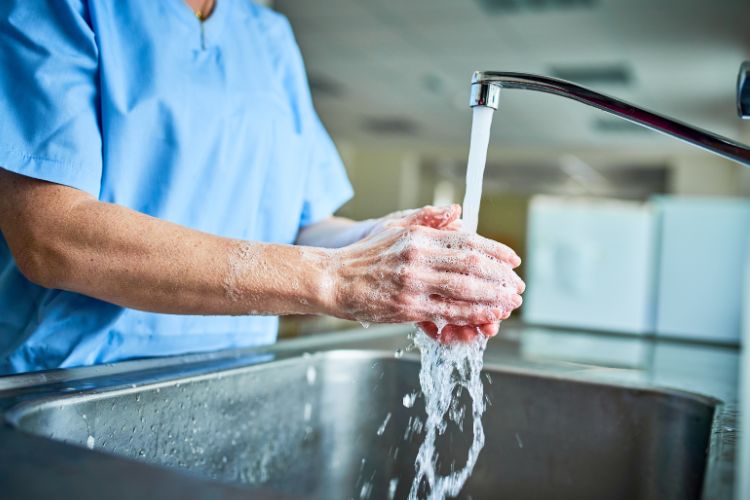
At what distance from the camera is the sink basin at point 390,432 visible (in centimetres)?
66

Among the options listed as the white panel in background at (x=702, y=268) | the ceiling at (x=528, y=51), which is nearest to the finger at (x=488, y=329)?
the white panel in background at (x=702, y=268)

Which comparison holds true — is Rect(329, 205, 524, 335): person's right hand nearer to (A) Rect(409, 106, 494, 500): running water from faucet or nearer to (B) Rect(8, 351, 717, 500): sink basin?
(A) Rect(409, 106, 494, 500): running water from faucet

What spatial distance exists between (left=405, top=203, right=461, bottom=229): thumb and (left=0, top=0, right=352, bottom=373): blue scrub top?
23 cm

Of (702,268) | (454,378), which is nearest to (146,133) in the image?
(454,378)

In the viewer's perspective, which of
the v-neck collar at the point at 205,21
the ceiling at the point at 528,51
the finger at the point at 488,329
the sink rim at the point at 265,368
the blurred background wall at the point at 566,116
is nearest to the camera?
the sink rim at the point at 265,368

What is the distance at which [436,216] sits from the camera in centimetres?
69

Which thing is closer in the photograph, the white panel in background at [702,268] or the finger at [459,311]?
the finger at [459,311]

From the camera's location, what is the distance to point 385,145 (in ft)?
28.4

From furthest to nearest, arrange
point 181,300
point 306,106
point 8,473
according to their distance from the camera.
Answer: point 306,106, point 181,300, point 8,473

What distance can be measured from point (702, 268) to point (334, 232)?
47.0 inches

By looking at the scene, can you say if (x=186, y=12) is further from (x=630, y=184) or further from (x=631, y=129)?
(x=630, y=184)

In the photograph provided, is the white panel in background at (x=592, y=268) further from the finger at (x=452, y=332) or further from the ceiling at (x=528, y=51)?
the ceiling at (x=528, y=51)

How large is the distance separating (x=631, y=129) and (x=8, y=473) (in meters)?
6.45

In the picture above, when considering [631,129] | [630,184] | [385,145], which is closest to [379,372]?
[631,129]
